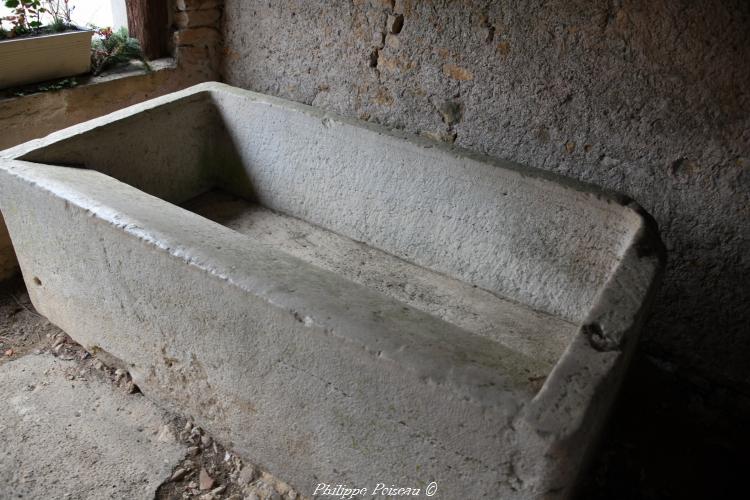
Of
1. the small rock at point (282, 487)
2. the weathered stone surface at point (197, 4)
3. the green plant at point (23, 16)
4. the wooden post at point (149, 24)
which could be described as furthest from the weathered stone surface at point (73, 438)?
the weathered stone surface at point (197, 4)

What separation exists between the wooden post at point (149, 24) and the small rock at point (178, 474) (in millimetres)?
2216

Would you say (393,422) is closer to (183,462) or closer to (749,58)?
(183,462)

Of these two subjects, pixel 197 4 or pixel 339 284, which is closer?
pixel 339 284

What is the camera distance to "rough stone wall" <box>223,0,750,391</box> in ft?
6.76

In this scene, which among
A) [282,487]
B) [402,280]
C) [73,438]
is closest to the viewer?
[282,487]

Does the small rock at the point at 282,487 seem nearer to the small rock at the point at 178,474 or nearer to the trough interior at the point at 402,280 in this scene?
the small rock at the point at 178,474

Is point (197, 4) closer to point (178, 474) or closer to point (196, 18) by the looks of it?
point (196, 18)

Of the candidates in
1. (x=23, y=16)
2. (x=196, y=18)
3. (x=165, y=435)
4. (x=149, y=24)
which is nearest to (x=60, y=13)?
(x=23, y=16)

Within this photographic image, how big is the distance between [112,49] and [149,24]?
0.23 metres

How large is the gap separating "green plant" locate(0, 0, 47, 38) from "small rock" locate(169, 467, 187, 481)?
6.75 feet

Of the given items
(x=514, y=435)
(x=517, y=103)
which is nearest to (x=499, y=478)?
(x=514, y=435)

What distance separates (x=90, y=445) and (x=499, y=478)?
145cm

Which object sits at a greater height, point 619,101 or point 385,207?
point 619,101

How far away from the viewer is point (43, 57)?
274cm
